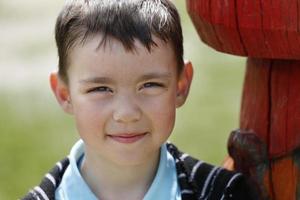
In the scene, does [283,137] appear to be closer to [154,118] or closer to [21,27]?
[154,118]

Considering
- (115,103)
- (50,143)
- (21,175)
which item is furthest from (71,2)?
(50,143)

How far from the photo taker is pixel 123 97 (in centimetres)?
311

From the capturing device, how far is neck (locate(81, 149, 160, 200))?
331 cm

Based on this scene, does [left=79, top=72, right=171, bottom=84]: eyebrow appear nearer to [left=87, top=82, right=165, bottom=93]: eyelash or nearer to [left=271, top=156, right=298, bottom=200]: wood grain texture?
[left=87, top=82, right=165, bottom=93]: eyelash

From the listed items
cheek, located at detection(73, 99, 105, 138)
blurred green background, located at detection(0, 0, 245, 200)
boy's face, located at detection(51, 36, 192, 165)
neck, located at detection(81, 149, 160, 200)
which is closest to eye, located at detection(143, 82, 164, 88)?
boy's face, located at detection(51, 36, 192, 165)

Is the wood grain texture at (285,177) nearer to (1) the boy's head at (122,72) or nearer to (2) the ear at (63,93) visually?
(1) the boy's head at (122,72)

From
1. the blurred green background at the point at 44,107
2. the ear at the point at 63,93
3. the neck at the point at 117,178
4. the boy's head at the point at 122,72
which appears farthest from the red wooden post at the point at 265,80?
the blurred green background at the point at 44,107

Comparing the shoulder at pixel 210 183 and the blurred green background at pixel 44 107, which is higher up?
the shoulder at pixel 210 183

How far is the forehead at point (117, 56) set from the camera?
310cm

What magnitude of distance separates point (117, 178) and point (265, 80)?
1.62 ft

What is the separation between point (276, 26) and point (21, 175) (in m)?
3.02

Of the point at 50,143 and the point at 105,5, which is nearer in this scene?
the point at 105,5

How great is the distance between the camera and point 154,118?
3.15 m

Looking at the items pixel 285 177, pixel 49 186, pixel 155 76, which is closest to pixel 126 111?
pixel 155 76
